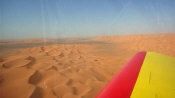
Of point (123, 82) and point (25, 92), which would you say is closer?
point (123, 82)

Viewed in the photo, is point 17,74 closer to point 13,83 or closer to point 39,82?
point 13,83

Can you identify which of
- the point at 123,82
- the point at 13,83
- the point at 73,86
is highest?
the point at 123,82

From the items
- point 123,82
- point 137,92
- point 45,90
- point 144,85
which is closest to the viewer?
point 137,92

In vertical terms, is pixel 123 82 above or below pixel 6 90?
above

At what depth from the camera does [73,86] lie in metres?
2.59

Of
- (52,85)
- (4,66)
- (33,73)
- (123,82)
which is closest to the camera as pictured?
(123,82)

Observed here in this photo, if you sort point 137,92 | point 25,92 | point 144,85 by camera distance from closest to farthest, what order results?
1. point 137,92
2. point 144,85
3. point 25,92

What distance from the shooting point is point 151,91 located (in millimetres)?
1136

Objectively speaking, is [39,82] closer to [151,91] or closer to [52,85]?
[52,85]

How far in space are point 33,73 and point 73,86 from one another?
3.47 feet

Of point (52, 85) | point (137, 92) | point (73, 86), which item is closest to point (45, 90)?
point (52, 85)

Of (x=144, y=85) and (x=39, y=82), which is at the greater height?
(x=144, y=85)

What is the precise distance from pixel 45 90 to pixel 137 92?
1822mm

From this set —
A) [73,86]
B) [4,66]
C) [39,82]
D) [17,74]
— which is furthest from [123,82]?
[4,66]
